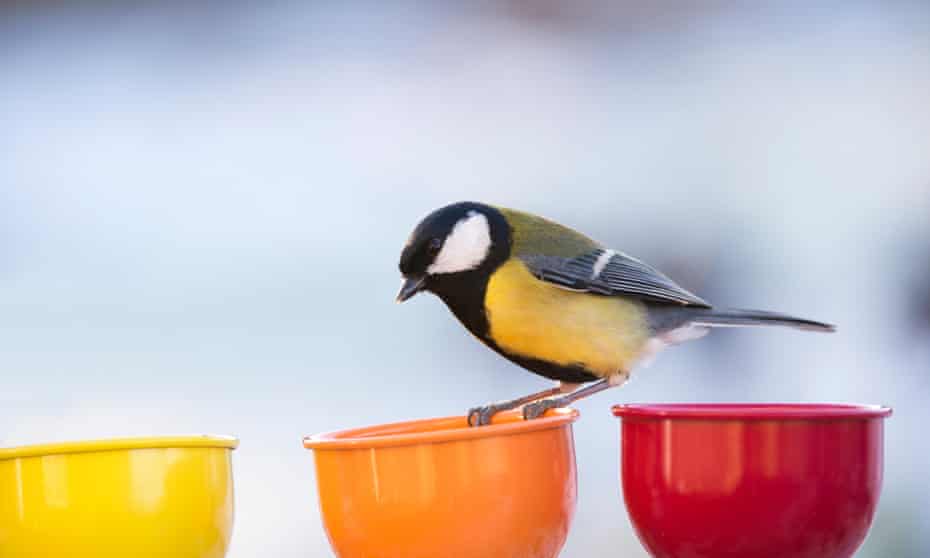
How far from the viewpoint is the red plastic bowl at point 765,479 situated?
0.50 metres

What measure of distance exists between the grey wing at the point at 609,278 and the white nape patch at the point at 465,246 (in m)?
0.04

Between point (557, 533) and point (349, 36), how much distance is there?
107cm

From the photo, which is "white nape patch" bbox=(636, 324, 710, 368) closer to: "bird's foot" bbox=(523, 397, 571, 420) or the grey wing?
the grey wing

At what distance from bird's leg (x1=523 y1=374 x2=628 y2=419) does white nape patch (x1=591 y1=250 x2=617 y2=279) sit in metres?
0.08

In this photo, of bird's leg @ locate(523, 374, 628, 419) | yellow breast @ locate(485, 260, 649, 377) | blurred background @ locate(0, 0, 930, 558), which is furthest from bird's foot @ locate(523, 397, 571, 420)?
blurred background @ locate(0, 0, 930, 558)

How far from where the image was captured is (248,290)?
1465 millimetres

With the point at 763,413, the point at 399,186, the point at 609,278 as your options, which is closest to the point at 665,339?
the point at 609,278

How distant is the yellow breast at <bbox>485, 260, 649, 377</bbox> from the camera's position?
0.73 metres

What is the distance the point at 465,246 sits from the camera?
72cm

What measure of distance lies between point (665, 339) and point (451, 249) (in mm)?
190

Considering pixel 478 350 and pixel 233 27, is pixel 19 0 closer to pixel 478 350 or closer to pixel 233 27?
pixel 233 27

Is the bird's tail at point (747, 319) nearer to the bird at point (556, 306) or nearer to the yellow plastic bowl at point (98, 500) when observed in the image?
the bird at point (556, 306)

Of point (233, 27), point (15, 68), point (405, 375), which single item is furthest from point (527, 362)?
point (15, 68)

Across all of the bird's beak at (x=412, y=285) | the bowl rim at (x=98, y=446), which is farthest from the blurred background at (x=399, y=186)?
the bowl rim at (x=98, y=446)
